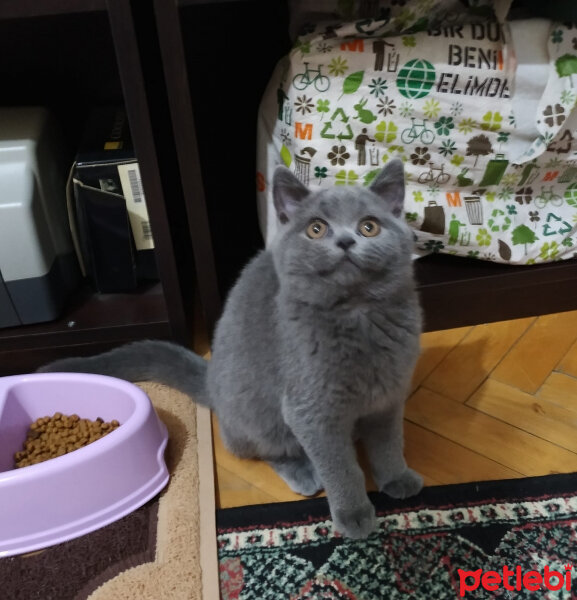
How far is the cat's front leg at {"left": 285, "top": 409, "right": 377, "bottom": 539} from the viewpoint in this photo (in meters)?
0.76

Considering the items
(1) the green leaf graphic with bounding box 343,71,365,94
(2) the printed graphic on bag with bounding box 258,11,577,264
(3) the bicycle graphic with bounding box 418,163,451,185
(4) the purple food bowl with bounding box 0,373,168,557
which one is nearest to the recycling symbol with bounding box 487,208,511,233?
(2) the printed graphic on bag with bounding box 258,11,577,264

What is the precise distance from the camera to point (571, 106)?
3.02ft

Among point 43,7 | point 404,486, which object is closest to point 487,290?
point 404,486

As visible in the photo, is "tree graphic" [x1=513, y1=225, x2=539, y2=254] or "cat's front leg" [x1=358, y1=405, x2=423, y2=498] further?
"tree graphic" [x1=513, y1=225, x2=539, y2=254]

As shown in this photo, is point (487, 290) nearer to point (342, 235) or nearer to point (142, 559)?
point (342, 235)

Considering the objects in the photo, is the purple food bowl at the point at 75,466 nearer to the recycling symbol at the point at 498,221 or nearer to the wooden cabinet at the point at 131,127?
the wooden cabinet at the point at 131,127

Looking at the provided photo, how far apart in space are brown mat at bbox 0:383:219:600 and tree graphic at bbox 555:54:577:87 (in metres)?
0.87

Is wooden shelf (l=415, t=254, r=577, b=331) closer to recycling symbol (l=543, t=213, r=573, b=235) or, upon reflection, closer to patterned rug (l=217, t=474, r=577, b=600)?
recycling symbol (l=543, t=213, r=573, b=235)

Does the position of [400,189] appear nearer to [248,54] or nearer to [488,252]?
[488,252]

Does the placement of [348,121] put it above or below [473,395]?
above

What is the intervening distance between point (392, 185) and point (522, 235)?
462 mm

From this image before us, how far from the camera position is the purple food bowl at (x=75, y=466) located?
78cm

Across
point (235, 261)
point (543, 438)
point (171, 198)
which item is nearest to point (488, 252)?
point (543, 438)

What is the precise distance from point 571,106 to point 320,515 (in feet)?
2.50
